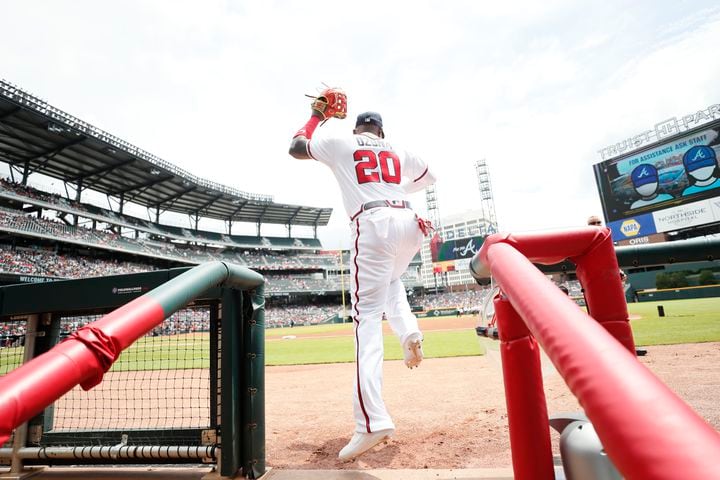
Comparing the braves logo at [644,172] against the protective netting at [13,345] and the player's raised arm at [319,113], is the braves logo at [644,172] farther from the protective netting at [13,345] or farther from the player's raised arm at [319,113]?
the protective netting at [13,345]

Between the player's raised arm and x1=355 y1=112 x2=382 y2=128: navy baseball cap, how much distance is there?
0.17 m

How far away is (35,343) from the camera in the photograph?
8.02 feet

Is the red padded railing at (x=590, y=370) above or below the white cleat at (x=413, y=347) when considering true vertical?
above

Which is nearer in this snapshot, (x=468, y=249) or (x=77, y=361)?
(x=77, y=361)

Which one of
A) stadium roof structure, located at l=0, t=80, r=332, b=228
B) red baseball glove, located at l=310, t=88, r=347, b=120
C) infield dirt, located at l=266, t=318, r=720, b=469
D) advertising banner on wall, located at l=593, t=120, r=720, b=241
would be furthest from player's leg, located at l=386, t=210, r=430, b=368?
advertising banner on wall, located at l=593, t=120, r=720, b=241

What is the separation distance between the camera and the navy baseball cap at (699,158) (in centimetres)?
2762

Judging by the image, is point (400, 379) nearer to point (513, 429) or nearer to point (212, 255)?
point (513, 429)

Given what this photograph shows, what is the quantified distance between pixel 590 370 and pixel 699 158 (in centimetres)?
3720

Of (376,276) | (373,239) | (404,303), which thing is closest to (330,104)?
(373,239)

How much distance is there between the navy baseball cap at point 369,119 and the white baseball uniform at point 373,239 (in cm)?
16

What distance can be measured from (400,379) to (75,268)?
101ft

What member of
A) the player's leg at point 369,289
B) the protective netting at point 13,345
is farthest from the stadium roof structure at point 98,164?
the player's leg at point 369,289

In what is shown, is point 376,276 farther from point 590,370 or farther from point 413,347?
point 590,370

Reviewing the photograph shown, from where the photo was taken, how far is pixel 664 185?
2938cm
